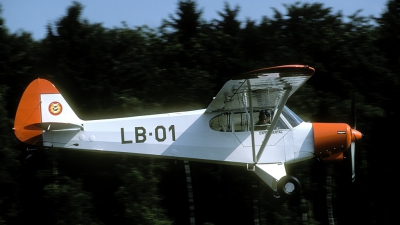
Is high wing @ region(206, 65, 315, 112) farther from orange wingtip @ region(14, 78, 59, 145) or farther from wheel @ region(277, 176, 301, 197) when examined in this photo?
orange wingtip @ region(14, 78, 59, 145)

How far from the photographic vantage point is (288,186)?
1235cm

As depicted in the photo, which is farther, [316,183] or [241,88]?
[316,183]

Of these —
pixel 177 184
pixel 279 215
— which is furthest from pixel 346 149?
pixel 177 184

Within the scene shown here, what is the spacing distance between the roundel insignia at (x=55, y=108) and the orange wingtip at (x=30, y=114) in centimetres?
25

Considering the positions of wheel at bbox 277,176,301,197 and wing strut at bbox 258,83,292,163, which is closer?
wing strut at bbox 258,83,292,163

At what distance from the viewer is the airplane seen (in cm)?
1263

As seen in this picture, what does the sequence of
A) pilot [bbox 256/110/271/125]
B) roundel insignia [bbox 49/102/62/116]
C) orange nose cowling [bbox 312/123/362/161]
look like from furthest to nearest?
roundel insignia [bbox 49/102/62/116], pilot [bbox 256/110/271/125], orange nose cowling [bbox 312/123/362/161]

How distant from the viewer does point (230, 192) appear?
Result: 60.7ft

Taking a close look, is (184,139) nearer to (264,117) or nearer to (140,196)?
(264,117)

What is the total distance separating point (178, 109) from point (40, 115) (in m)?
6.14

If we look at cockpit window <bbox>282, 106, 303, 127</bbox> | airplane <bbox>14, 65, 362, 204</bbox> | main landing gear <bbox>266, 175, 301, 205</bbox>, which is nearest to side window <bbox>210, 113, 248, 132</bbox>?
airplane <bbox>14, 65, 362, 204</bbox>

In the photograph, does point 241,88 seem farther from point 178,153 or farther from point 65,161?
point 65,161

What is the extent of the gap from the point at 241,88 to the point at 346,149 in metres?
2.48

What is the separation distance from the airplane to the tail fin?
2 centimetres
